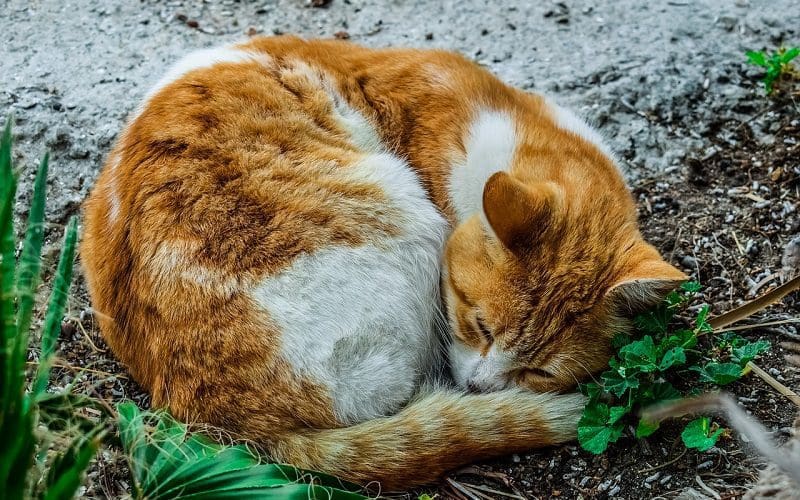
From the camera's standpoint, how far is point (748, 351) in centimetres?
268

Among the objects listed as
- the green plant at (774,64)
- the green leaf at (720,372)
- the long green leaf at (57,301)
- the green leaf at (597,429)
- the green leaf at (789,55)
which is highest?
the green leaf at (789,55)

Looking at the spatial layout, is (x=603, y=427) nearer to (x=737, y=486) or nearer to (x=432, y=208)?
(x=737, y=486)

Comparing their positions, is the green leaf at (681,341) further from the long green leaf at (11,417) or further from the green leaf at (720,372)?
the long green leaf at (11,417)

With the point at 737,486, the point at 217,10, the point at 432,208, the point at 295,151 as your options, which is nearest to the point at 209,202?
the point at 295,151

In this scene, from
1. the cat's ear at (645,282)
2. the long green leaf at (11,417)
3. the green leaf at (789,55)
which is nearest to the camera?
the long green leaf at (11,417)

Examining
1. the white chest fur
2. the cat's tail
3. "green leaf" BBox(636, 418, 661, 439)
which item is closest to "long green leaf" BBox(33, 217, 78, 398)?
the white chest fur

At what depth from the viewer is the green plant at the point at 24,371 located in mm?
1661

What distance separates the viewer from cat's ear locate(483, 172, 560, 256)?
2.53 m


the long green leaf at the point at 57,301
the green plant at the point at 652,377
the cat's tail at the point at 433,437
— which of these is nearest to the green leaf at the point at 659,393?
the green plant at the point at 652,377

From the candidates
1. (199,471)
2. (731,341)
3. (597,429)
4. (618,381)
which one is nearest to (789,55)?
(731,341)

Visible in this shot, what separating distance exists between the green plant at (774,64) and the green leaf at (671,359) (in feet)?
6.80

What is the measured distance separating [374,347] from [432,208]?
0.66 meters

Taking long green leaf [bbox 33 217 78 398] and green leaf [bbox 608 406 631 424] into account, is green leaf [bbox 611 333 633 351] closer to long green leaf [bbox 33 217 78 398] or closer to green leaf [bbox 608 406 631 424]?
green leaf [bbox 608 406 631 424]

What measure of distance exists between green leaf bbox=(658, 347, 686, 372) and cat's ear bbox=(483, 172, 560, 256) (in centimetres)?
58
